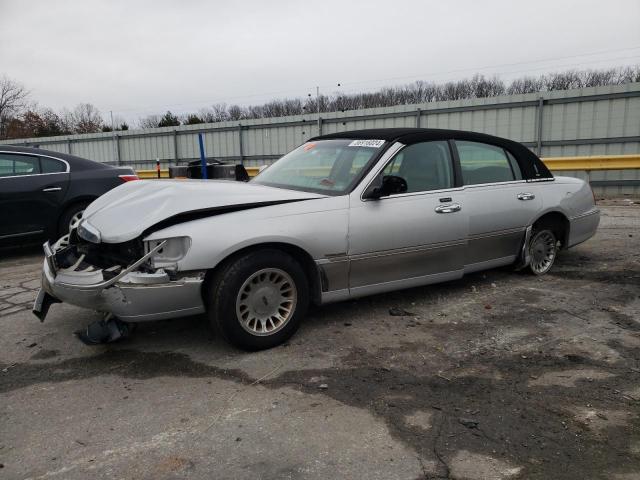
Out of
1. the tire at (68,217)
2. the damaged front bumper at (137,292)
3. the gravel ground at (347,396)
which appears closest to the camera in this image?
the gravel ground at (347,396)

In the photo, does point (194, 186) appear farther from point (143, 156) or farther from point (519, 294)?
point (143, 156)


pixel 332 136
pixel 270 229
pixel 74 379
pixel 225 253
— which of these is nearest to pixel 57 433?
pixel 74 379

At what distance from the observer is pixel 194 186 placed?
3.78 meters

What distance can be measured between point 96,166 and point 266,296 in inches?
193

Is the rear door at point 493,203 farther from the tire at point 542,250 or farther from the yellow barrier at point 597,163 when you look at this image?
Answer: the yellow barrier at point 597,163

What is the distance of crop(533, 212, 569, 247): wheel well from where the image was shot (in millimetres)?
5378

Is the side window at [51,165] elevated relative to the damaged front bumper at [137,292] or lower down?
elevated

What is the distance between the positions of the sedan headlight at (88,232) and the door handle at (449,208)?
2.65 metres

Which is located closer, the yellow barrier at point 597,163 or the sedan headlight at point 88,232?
the sedan headlight at point 88,232

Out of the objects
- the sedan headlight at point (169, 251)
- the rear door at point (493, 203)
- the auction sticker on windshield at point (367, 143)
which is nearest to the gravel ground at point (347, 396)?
the rear door at point (493, 203)

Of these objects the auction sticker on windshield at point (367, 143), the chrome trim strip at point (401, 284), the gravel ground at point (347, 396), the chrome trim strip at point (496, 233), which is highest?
the auction sticker on windshield at point (367, 143)

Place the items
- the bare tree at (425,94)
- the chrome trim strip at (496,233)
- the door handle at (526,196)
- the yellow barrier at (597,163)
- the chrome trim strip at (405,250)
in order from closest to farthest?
1. the chrome trim strip at (405,250)
2. the chrome trim strip at (496,233)
3. the door handle at (526,196)
4. the yellow barrier at (597,163)
5. the bare tree at (425,94)

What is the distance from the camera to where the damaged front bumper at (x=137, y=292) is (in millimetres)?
3273

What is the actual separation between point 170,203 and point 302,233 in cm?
92
